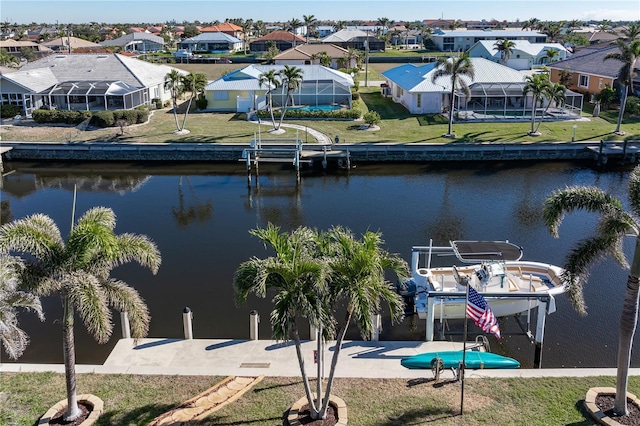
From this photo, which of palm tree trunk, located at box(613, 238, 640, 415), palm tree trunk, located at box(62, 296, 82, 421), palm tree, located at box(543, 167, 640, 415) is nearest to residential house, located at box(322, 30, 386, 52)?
palm tree, located at box(543, 167, 640, 415)

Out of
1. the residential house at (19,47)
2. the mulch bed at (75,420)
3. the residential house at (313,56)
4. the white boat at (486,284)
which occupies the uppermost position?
the residential house at (19,47)

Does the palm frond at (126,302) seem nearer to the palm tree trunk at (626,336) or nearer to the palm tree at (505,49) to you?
the palm tree trunk at (626,336)

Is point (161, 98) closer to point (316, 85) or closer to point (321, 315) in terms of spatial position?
point (316, 85)

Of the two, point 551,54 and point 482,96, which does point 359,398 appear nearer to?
point 482,96

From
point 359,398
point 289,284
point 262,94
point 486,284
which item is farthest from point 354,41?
point 289,284

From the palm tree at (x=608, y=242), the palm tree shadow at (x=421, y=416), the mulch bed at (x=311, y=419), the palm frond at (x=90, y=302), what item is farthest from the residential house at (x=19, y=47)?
the palm tree at (x=608, y=242)

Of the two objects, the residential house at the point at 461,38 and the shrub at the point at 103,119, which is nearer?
the shrub at the point at 103,119

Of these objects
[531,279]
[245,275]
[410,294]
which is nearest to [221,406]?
[245,275]
